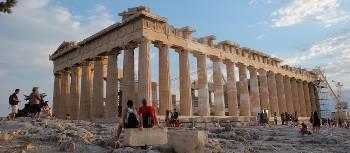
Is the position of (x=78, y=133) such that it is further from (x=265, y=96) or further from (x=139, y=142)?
(x=265, y=96)

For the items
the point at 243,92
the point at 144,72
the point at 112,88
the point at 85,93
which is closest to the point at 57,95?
the point at 85,93

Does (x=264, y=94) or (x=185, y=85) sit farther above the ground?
(x=185, y=85)

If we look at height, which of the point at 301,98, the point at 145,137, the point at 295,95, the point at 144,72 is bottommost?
the point at 145,137

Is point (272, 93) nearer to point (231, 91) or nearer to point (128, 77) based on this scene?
point (231, 91)

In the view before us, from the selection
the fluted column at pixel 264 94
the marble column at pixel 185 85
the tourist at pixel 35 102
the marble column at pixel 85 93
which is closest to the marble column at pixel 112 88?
the marble column at pixel 85 93

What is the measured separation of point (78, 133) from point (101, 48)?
722 inches

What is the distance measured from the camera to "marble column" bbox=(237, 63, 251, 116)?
34.3 m

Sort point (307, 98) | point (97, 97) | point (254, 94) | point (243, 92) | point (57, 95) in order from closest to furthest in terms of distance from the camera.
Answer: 1. point (97, 97)
2. point (243, 92)
3. point (57, 95)
4. point (254, 94)
5. point (307, 98)

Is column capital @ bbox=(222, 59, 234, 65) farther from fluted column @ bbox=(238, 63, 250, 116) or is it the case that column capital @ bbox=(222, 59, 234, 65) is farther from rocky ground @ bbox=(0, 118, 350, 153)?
rocky ground @ bbox=(0, 118, 350, 153)

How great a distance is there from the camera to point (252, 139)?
14.6 metres

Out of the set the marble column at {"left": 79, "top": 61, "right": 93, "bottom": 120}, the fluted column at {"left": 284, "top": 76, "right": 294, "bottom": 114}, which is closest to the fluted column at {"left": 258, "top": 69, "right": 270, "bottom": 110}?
the fluted column at {"left": 284, "top": 76, "right": 294, "bottom": 114}

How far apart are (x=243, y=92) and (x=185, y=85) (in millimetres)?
9079

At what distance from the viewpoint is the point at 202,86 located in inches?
1178

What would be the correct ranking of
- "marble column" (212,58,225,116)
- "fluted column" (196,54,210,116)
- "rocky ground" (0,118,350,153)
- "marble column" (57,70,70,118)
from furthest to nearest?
"marble column" (57,70,70,118), "marble column" (212,58,225,116), "fluted column" (196,54,210,116), "rocky ground" (0,118,350,153)
